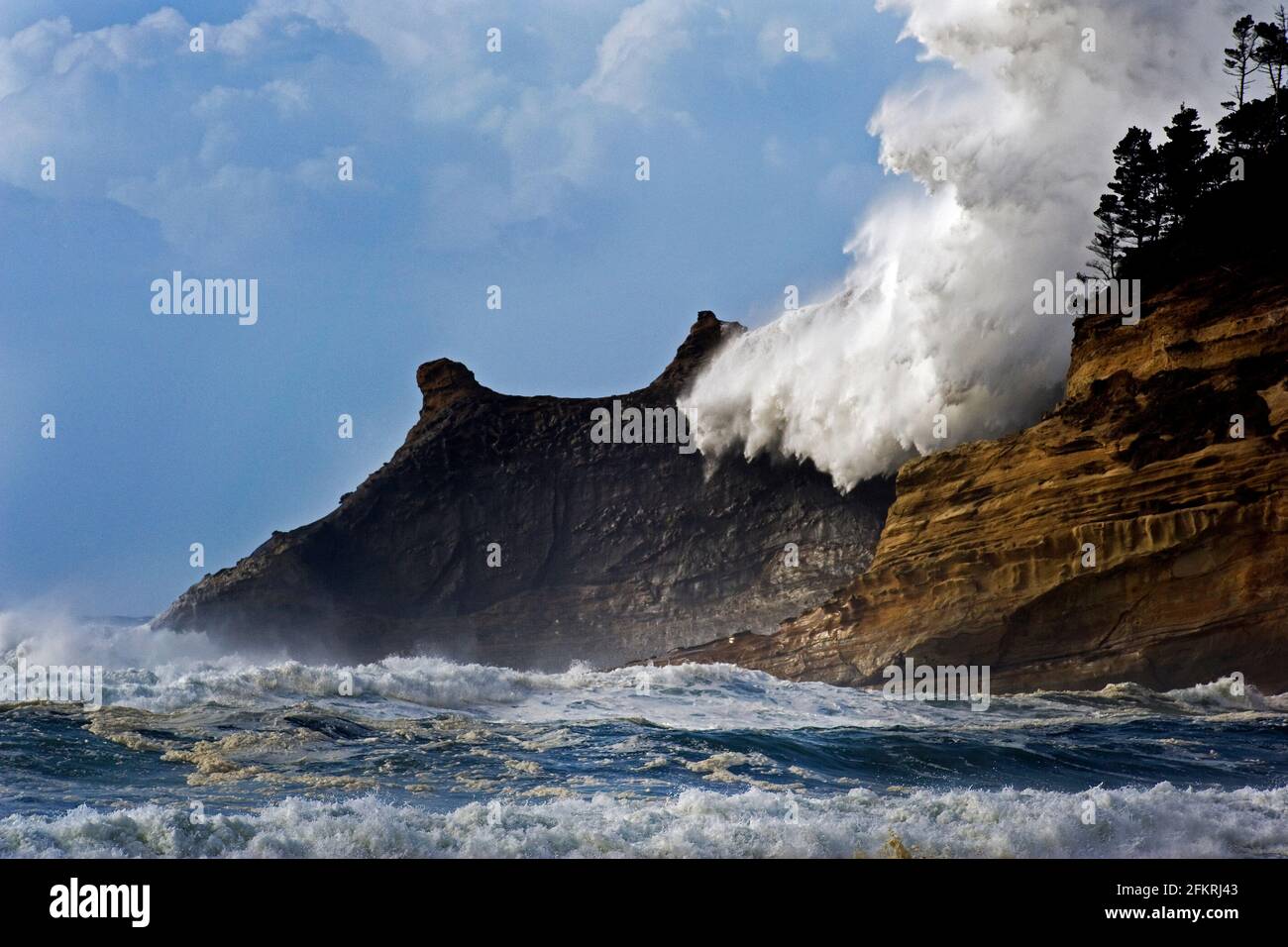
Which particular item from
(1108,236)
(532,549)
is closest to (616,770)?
(1108,236)

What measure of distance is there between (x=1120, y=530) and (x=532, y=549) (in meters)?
27.1

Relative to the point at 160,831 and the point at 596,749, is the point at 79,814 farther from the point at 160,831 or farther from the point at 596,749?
the point at 596,749

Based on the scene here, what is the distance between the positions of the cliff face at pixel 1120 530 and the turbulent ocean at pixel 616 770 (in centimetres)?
143

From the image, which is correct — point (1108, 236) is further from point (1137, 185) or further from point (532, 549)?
point (532, 549)

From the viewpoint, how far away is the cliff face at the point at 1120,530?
864 inches

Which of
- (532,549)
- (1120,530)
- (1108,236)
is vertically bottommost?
(1120,530)

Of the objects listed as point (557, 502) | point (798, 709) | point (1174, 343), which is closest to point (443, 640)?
point (557, 502)

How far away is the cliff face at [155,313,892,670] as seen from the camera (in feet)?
132

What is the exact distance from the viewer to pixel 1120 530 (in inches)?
901

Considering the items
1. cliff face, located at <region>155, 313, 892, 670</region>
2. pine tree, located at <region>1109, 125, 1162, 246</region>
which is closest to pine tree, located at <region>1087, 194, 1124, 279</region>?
pine tree, located at <region>1109, 125, 1162, 246</region>

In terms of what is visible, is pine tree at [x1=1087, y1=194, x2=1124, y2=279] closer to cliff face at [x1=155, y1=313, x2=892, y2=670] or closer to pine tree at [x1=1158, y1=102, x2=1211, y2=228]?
pine tree at [x1=1158, y1=102, x2=1211, y2=228]

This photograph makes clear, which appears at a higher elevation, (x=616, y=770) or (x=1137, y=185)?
(x=1137, y=185)

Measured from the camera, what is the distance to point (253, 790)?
38.5 feet

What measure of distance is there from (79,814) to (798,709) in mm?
14414
